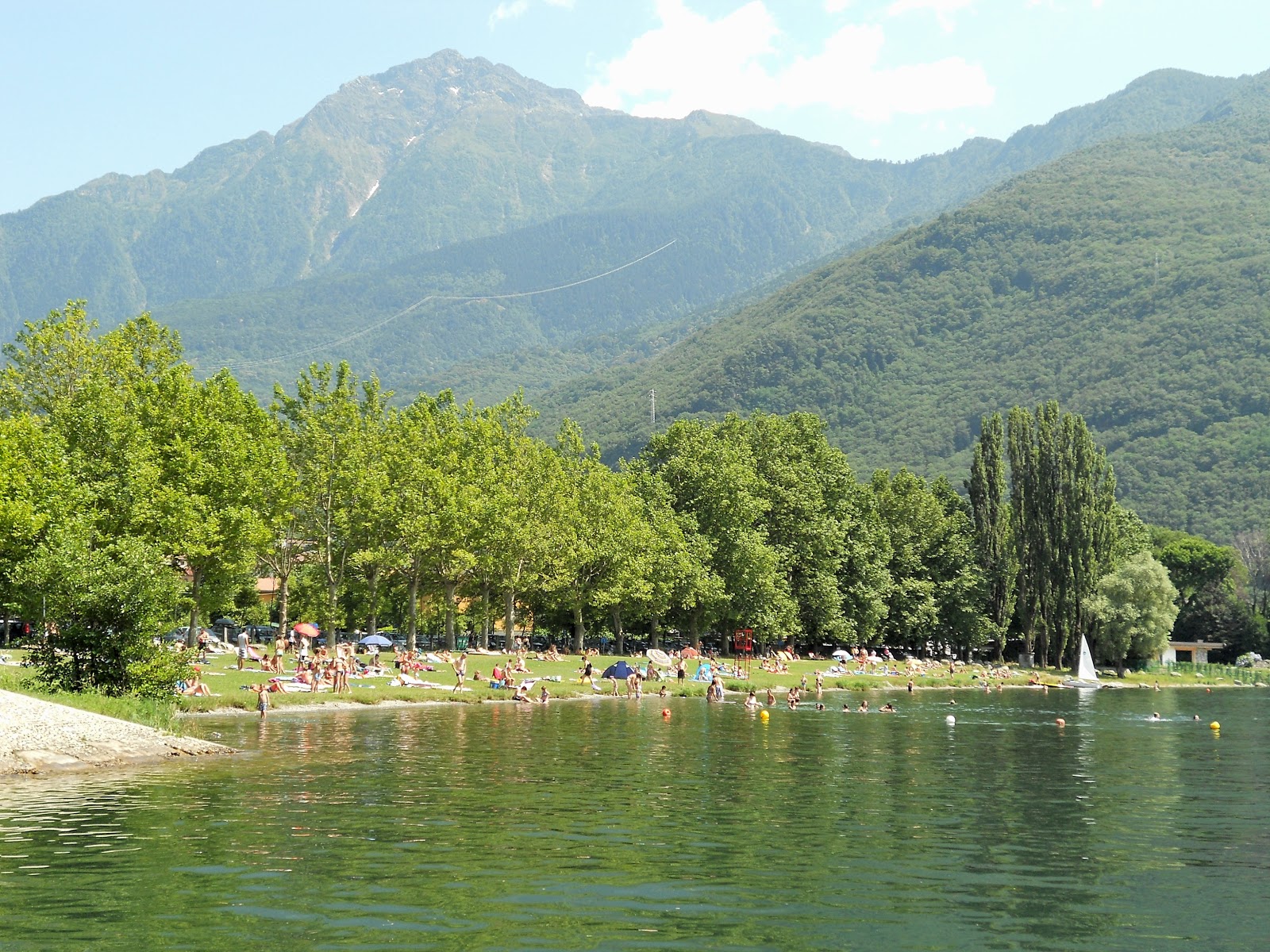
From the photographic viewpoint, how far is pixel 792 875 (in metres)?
21.5

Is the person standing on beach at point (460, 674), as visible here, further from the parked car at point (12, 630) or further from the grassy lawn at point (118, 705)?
the grassy lawn at point (118, 705)

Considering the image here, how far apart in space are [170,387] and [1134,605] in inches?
3401

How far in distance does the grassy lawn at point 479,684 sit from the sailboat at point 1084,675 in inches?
53.2

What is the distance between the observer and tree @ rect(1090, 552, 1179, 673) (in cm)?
11294

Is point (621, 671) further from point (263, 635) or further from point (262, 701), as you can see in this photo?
point (263, 635)

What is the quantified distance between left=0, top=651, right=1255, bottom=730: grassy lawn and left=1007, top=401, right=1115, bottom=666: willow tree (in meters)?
5.54

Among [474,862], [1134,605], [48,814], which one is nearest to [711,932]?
[474,862]

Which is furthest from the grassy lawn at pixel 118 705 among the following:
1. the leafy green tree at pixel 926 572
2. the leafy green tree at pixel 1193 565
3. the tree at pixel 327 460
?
the leafy green tree at pixel 1193 565

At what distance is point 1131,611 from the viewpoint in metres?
113

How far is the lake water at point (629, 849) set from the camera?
17516 millimetres

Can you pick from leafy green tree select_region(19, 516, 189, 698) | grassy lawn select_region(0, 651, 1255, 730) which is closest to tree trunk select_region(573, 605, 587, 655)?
grassy lawn select_region(0, 651, 1255, 730)

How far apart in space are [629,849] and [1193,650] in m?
152

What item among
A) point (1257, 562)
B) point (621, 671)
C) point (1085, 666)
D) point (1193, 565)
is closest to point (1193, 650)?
point (1193, 565)

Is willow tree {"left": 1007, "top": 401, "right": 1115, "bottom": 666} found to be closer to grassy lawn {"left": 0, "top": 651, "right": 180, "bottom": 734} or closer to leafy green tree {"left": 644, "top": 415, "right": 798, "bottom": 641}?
leafy green tree {"left": 644, "top": 415, "right": 798, "bottom": 641}
